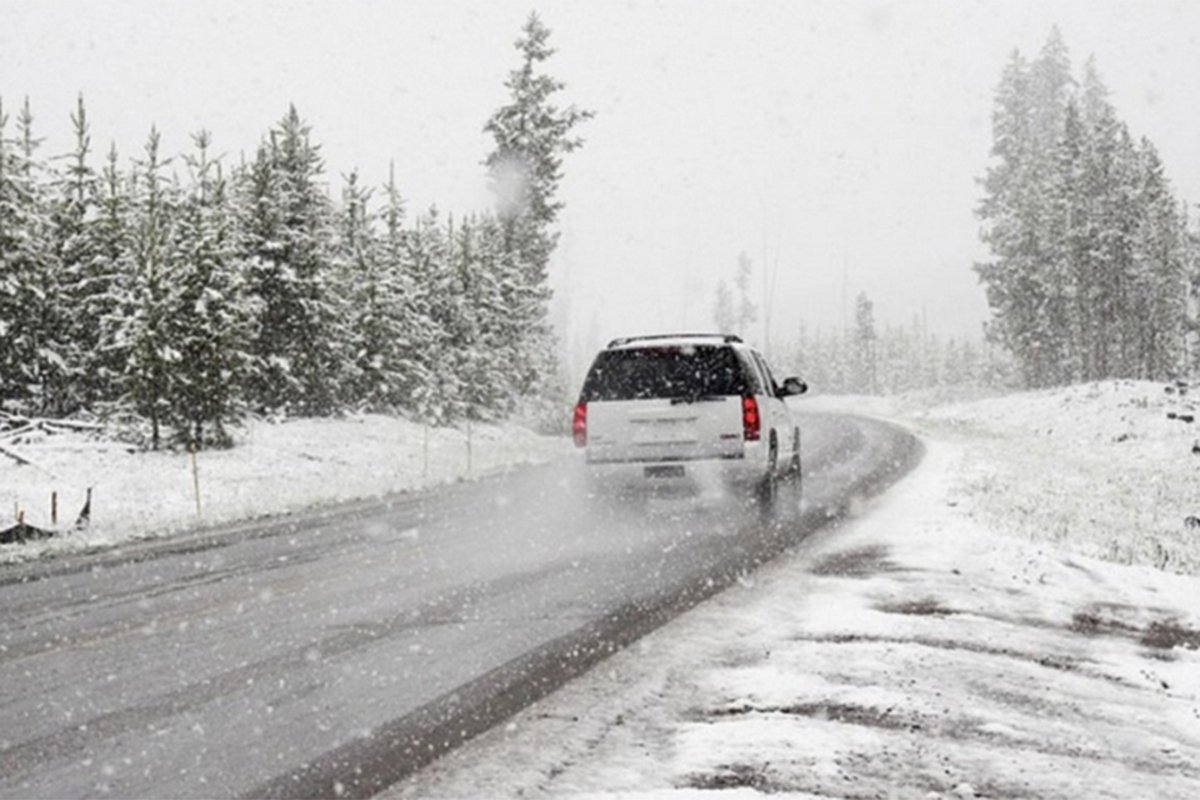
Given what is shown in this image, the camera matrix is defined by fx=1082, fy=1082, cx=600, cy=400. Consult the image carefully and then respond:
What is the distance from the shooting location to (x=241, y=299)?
23625 millimetres

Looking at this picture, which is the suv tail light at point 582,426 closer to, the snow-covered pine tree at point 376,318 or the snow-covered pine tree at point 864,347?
the snow-covered pine tree at point 376,318

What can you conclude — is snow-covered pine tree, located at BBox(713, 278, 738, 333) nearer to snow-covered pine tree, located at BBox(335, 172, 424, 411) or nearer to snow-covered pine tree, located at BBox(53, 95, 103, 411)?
snow-covered pine tree, located at BBox(335, 172, 424, 411)

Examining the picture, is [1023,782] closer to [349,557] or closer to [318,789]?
[318,789]

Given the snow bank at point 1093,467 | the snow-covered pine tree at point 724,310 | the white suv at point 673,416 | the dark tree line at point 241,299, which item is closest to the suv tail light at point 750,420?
the white suv at point 673,416

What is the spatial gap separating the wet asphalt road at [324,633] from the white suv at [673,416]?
507 millimetres

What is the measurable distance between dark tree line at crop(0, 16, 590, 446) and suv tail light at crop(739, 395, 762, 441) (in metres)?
12.7

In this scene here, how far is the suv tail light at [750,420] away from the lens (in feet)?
42.3

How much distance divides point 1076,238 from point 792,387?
43.2 metres

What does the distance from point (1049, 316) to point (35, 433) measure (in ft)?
169

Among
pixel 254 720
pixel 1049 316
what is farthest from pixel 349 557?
pixel 1049 316

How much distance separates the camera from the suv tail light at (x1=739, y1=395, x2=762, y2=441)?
1289cm

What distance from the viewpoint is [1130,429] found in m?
30.4

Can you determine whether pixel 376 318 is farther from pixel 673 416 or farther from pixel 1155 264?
pixel 1155 264

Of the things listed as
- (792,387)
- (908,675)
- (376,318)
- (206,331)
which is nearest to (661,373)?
(792,387)
